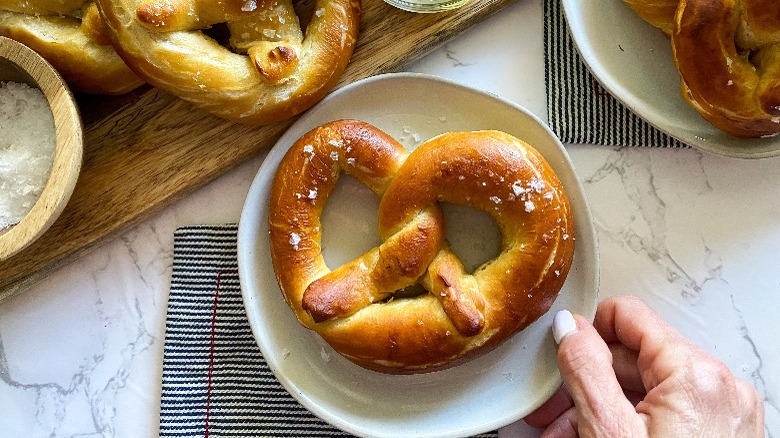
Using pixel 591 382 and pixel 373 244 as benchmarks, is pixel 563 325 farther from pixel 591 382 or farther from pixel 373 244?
pixel 373 244

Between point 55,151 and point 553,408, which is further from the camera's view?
point 553,408

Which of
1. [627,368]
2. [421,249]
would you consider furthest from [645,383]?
[421,249]

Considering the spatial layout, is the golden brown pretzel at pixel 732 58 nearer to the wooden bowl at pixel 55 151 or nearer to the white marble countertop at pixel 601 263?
the white marble countertop at pixel 601 263

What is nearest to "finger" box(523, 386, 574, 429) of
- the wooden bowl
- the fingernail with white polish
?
the fingernail with white polish

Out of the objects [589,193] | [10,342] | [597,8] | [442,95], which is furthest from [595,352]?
[10,342]

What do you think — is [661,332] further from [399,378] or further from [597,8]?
[597,8]

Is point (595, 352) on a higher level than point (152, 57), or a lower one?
lower

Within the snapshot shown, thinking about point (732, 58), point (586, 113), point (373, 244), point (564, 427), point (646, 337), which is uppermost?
point (732, 58)
